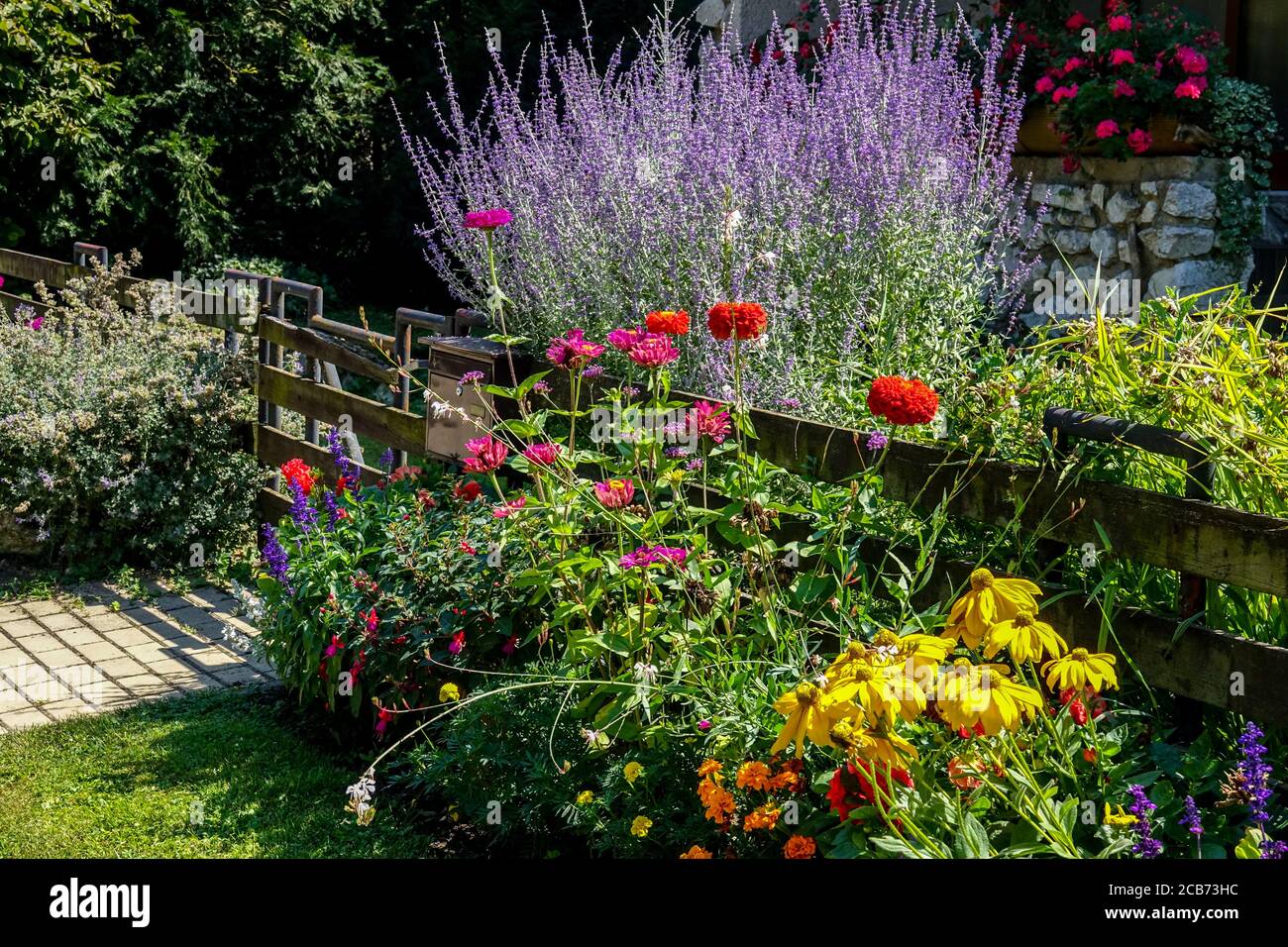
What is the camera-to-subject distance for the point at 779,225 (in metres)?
4.47

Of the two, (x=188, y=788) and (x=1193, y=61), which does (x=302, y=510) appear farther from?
(x=1193, y=61)

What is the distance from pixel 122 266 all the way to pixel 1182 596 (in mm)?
5634

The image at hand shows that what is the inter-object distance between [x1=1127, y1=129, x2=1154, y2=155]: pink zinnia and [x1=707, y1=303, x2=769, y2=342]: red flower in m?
3.81

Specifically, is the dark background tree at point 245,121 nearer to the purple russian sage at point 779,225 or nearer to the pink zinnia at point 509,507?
the purple russian sage at point 779,225

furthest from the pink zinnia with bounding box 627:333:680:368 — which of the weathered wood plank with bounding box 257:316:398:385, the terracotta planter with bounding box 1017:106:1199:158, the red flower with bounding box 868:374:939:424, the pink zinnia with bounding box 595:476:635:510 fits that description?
the terracotta planter with bounding box 1017:106:1199:158

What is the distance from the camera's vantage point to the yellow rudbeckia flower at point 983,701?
7.09ft

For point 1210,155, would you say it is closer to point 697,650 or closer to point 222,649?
point 697,650

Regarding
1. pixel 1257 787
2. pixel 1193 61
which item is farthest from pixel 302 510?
pixel 1193 61

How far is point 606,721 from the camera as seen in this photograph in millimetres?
3027

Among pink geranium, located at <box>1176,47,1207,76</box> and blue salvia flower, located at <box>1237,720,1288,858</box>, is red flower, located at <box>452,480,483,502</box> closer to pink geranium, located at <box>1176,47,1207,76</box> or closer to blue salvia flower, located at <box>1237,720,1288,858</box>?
blue salvia flower, located at <box>1237,720,1288,858</box>

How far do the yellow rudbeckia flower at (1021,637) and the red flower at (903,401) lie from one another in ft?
1.72

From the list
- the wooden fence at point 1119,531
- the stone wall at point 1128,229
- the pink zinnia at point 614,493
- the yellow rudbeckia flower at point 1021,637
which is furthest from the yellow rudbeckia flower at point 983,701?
the stone wall at point 1128,229

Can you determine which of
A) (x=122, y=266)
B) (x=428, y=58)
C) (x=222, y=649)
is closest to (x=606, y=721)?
(x=222, y=649)

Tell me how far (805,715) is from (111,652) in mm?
3606
